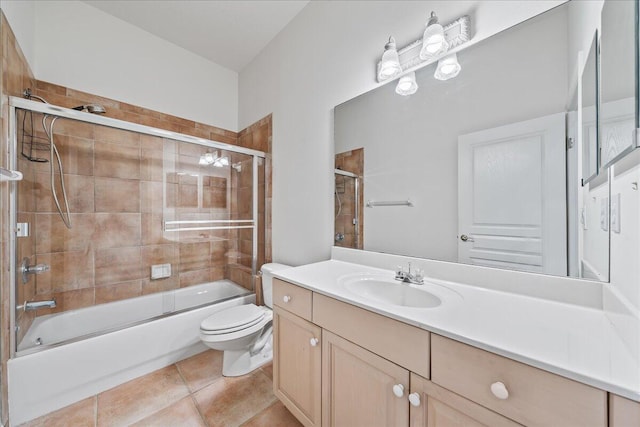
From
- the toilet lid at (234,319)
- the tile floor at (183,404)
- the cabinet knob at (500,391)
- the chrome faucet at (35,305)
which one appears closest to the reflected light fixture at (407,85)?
the cabinet knob at (500,391)

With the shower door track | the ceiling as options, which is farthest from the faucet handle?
the ceiling

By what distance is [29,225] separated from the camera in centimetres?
155

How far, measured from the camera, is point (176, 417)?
1.29 m

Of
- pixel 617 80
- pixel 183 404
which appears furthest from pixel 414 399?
pixel 183 404

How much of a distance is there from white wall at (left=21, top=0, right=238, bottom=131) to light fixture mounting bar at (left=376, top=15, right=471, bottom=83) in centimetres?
217

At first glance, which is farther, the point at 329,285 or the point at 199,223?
the point at 199,223

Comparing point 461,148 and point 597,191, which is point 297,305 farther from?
point 597,191

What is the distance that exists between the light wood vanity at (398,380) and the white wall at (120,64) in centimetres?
222

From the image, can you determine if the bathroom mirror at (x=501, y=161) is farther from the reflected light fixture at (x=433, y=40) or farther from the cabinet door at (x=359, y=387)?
the cabinet door at (x=359, y=387)

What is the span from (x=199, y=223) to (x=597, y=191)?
2.59 meters

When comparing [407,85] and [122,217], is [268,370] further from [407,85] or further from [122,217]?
[407,85]

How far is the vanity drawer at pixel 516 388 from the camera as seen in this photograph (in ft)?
1.58

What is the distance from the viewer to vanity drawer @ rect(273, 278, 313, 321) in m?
1.09

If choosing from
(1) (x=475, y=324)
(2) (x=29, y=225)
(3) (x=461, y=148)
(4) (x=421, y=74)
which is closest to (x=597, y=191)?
(3) (x=461, y=148)
